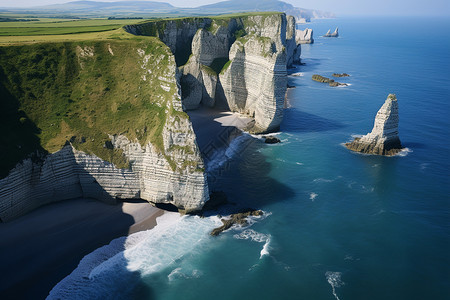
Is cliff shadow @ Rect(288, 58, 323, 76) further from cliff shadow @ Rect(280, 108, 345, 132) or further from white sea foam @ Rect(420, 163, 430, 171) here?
white sea foam @ Rect(420, 163, 430, 171)

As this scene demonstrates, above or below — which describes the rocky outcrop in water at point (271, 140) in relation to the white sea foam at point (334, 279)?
above

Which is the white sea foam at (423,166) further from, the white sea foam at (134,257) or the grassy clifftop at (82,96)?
the grassy clifftop at (82,96)

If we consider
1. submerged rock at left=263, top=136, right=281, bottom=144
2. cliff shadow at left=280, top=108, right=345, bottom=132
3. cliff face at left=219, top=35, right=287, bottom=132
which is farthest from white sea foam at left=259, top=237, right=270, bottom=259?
cliff shadow at left=280, top=108, right=345, bottom=132

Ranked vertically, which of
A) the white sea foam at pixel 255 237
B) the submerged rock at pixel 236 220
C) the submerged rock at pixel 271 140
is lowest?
the white sea foam at pixel 255 237


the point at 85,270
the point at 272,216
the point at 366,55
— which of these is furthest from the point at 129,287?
the point at 366,55

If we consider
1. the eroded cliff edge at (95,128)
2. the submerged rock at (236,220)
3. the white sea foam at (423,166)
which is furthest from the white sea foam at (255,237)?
the white sea foam at (423,166)

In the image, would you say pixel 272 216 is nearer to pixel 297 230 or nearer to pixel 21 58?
pixel 297 230
